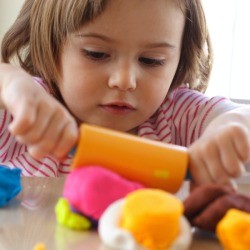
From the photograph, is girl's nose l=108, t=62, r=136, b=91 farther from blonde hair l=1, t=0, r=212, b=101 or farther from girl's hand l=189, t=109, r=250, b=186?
girl's hand l=189, t=109, r=250, b=186

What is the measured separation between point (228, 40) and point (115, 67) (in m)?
0.86

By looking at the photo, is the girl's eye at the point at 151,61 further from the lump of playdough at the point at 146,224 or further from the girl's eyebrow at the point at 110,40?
the lump of playdough at the point at 146,224

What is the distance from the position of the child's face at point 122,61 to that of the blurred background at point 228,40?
67 centimetres

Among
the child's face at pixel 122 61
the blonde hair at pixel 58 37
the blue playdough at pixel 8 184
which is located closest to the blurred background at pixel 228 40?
the blonde hair at pixel 58 37

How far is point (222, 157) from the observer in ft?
1.75

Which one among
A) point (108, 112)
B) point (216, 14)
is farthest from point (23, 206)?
point (216, 14)

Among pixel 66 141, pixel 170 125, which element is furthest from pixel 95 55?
pixel 66 141

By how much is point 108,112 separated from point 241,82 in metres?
0.87

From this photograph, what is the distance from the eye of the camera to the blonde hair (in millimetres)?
816

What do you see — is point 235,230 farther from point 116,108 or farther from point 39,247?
point 116,108

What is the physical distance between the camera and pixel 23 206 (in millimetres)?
521

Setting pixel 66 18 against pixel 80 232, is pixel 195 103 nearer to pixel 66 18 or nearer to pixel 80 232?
pixel 66 18

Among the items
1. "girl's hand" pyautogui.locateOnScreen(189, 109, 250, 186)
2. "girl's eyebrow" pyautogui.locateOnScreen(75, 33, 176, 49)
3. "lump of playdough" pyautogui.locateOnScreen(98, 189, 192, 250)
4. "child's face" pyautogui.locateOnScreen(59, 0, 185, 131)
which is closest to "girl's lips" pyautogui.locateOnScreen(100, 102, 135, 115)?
"child's face" pyautogui.locateOnScreen(59, 0, 185, 131)

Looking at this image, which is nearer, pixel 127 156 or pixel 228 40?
pixel 127 156
